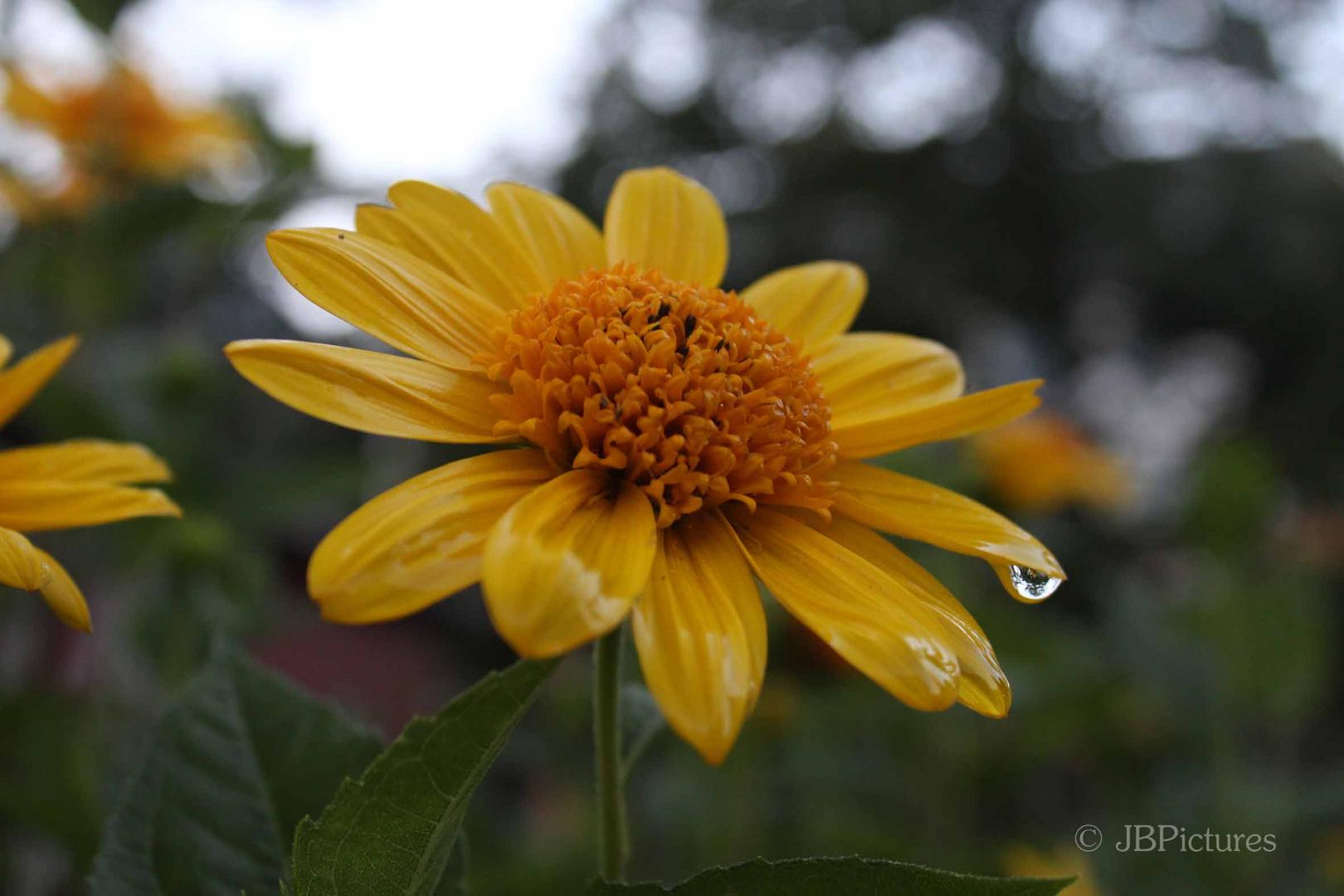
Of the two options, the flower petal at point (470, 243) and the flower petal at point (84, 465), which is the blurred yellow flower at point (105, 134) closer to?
the flower petal at point (84, 465)

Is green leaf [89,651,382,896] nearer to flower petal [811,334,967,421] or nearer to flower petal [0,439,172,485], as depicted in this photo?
flower petal [0,439,172,485]

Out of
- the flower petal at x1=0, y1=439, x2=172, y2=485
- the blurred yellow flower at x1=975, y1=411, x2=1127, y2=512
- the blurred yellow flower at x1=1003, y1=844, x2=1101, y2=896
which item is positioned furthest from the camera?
the blurred yellow flower at x1=975, y1=411, x2=1127, y2=512

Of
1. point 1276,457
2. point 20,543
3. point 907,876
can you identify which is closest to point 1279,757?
point 907,876

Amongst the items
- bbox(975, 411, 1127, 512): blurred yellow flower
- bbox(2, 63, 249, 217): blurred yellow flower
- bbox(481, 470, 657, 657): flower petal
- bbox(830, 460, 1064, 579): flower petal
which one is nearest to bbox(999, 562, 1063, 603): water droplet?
bbox(830, 460, 1064, 579): flower petal

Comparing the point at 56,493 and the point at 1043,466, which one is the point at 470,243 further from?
the point at 1043,466

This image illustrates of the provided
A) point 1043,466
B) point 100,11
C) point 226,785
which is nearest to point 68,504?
point 226,785

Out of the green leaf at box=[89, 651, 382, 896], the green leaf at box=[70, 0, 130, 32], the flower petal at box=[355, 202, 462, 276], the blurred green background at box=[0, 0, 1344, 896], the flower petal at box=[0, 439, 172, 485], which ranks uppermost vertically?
the green leaf at box=[70, 0, 130, 32]
